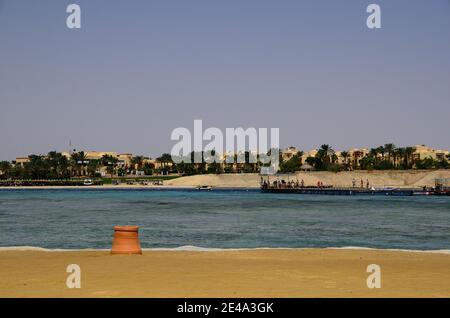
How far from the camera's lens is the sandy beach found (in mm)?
14703

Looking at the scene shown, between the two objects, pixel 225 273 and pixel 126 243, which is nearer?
pixel 225 273

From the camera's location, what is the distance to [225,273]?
59.5ft

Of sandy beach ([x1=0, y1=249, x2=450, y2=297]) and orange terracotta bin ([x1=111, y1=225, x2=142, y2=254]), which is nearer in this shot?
sandy beach ([x1=0, y1=249, x2=450, y2=297])

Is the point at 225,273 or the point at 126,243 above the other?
the point at 126,243

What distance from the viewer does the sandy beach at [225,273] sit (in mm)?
14703

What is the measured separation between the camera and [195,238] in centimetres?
4375

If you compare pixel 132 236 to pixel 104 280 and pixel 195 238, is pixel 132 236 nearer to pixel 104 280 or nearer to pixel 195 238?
pixel 104 280

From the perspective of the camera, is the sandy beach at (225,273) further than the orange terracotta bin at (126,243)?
No

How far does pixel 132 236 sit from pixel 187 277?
19.0 feet

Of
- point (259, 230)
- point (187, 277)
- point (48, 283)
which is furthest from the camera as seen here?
point (259, 230)
